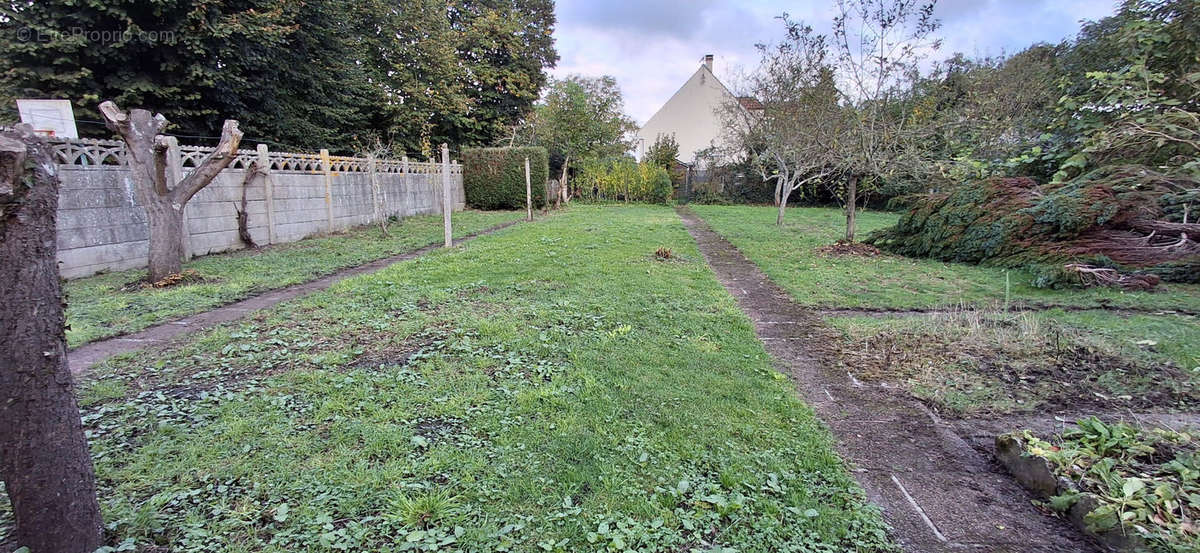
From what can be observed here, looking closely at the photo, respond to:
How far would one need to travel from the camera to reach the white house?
1128 inches

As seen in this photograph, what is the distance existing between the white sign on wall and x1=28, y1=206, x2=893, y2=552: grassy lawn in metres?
4.04

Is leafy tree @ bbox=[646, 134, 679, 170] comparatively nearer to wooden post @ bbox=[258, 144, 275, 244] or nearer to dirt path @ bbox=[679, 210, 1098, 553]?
wooden post @ bbox=[258, 144, 275, 244]

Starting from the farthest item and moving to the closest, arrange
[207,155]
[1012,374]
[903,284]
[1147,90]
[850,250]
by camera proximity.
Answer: [850,250]
[207,155]
[903,284]
[1147,90]
[1012,374]

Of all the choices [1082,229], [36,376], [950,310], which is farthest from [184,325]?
[1082,229]

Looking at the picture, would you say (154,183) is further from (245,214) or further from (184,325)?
(245,214)

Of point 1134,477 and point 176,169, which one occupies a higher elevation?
point 176,169

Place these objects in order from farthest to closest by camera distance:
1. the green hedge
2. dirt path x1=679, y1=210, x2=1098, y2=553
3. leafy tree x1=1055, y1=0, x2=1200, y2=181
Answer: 1. the green hedge
2. leafy tree x1=1055, y1=0, x2=1200, y2=181
3. dirt path x1=679, y1=210, x2=1098, y2=553

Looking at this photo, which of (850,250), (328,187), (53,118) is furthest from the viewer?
(328,187)

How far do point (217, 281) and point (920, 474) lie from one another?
712 cm

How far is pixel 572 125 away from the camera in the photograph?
2170 cm

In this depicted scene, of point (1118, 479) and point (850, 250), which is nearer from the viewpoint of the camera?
point (1118, 479)

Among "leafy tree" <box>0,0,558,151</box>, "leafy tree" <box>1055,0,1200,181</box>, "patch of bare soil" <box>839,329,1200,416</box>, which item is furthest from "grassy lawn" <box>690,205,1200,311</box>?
"leafy tree" <box>0,0,558,151</box>

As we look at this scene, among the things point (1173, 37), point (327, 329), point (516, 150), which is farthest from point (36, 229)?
point (516, 150)

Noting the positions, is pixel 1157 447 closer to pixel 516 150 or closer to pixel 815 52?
pixel 815 52
